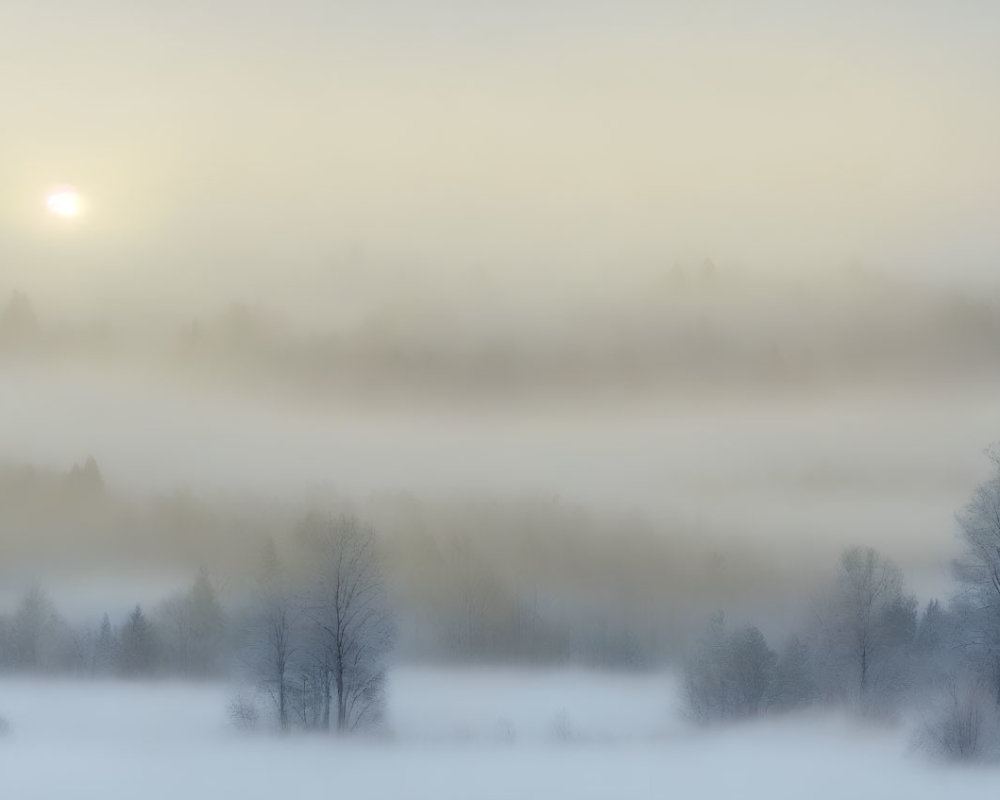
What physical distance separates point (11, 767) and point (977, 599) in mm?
21706

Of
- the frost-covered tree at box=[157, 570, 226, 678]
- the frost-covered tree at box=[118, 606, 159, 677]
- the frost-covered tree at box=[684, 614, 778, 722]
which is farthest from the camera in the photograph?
the frost-covered tree at box=[118, 606, 159, 677]

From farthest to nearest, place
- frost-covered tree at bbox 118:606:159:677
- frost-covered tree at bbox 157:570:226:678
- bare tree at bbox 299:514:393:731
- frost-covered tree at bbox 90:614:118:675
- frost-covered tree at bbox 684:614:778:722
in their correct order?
frost-covered tree at bbox 90:614:118:675
frost-covered tree at bbox 118:606:159:677
frost-covered tree at bbox 157:570:226:678
frost-covered tree at bbox 684:614:778:722
bare tree at bbox 299:514:393:731

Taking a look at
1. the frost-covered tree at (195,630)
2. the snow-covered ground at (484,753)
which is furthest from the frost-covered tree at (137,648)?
the snow-covered ground at (484,753)

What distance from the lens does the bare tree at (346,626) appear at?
25766 mm

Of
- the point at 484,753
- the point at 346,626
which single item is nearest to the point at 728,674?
the point at 484,753

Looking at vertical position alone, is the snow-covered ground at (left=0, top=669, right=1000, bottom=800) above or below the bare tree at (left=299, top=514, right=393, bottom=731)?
below

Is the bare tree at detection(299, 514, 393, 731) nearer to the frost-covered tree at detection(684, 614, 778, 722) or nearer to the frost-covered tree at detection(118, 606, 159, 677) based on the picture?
the frost-covered tree at detection(118, 606, 159, 677)

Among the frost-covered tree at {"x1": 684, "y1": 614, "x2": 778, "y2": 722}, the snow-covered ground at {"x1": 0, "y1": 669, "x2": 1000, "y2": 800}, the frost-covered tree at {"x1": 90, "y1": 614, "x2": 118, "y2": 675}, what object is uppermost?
the frost-covered tree at {"x1": 90, "y1": 614, "x2": 118, "y2": 675}

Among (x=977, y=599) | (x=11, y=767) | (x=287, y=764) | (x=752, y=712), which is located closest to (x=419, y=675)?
(x=287, y=764)

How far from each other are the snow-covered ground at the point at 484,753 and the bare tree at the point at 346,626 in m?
0.58

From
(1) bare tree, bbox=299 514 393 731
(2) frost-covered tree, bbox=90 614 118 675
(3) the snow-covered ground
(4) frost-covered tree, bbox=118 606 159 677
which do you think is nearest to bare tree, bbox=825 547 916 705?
(3) the snow-covered ground

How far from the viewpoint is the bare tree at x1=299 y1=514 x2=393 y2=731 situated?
25.8m

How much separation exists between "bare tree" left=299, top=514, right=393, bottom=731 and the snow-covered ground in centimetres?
58

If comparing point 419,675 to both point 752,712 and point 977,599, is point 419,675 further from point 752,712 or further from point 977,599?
point 977,599
